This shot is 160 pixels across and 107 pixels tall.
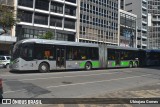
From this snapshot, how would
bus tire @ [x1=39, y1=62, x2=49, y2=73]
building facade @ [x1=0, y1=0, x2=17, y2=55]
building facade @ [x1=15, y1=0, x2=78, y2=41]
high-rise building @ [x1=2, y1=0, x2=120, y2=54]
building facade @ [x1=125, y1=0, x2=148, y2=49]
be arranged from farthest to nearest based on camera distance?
building facade @ [x1=125, y1=0, x2=148, y2=49]
high-rise building @ [x1=2, y1=0, x2=120, y2=54]
building facade @ [x1=15, y1=0, x2=78, y2=41]
building facade @ [x1=0, y1=0, x2=17, y2=55]
bus tire @ [x1=39, y1=62, x2=49, y2=73]

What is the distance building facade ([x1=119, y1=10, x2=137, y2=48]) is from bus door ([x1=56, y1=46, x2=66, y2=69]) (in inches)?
1730

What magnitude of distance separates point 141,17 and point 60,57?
227ft

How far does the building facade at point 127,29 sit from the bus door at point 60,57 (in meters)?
43.9

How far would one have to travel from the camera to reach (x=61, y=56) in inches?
922

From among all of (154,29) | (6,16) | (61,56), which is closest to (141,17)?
(154,29)

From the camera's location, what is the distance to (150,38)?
3767 inches

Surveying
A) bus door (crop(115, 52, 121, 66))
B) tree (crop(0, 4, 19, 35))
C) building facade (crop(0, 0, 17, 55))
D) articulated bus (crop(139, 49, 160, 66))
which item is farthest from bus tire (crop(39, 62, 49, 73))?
building facade (crop(0, 0, 17, 55))

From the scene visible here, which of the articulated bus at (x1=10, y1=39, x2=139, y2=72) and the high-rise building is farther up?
the high-rise building

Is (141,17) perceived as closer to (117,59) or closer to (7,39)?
(7,39)

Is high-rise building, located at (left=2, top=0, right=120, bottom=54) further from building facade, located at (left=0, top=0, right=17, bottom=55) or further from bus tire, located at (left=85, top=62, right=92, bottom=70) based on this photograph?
bus tire, located at (left=85, top=62, right=92, bottom=70)

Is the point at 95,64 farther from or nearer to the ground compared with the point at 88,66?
farther from the ground

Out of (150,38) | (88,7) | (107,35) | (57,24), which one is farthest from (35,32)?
(150,38)

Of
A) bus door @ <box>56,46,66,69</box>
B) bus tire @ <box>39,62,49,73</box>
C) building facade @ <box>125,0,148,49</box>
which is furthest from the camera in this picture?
building facade @ <box>125,0,148,49</box>

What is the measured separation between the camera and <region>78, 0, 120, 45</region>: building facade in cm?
5616
